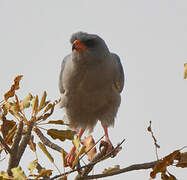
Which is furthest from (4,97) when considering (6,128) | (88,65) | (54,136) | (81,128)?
(81,128)

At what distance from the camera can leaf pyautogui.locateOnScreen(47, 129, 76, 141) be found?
137 inches

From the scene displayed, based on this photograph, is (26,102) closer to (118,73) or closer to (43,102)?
(43,102)

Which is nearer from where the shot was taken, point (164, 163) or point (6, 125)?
point (164, 163)

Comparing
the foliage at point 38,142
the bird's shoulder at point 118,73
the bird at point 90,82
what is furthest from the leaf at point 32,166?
the bird's shoulder at point 118,73

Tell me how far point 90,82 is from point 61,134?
8.52ft

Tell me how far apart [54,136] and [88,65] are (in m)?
2.66

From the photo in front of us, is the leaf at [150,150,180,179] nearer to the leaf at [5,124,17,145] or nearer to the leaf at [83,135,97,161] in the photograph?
the leaf at [83,135,97,161]

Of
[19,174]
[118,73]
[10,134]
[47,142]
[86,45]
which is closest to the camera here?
[19,174]

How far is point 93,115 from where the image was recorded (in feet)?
21.0

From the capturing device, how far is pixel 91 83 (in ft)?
19.8

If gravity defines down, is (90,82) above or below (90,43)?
below

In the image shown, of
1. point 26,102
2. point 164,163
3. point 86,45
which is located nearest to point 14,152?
point 26,102

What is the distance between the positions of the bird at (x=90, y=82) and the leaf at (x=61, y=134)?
252cm

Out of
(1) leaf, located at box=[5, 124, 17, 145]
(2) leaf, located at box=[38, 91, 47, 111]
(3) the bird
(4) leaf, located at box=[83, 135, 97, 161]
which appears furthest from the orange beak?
(1) leaf, located at box=[5, 124, 17, 145]
